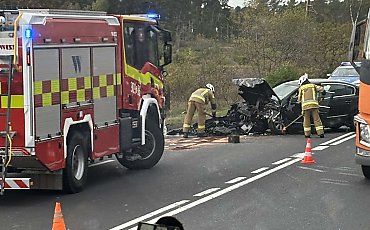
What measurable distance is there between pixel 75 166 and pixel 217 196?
2.17 metres

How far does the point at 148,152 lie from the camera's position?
42.2ft

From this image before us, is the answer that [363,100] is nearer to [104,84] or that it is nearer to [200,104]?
[104,84]

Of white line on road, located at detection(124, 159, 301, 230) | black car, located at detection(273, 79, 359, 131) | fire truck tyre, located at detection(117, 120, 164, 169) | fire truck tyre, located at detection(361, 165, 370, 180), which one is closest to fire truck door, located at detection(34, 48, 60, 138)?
white line on road, located at detection(124, 159, 301, 230)

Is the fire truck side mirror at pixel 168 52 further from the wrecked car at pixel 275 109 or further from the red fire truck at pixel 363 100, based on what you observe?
the wrecked car at pixel 275 109

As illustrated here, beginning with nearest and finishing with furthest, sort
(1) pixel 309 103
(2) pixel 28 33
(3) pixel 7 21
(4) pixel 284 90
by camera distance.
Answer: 1. (2) pixel 28 33
2. (3) pixel 7 21
3. (1) pixel 309 103
4. (4) pixel 284 90

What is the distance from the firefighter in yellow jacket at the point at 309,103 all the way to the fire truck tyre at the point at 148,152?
5816mm

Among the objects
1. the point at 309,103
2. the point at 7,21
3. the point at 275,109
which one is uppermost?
the point at 7,21

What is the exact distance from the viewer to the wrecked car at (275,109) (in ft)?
60.9

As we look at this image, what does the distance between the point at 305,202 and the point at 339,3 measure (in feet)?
182

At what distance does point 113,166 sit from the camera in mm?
13195

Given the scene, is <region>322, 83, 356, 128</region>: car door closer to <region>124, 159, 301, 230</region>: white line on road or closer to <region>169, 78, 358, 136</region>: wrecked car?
<region>169, 78, 358, 136</region>: wrecked car

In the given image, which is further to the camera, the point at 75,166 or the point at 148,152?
the point at 148,152

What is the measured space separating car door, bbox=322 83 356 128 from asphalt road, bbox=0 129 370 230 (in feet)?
15.0

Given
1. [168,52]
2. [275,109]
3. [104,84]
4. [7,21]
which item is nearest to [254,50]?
[275,109]
